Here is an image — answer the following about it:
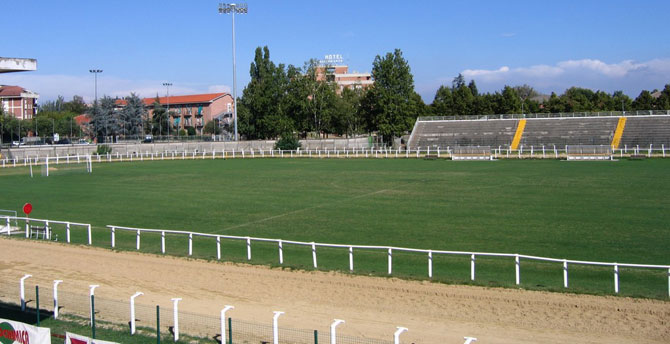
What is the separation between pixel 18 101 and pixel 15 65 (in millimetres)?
142692

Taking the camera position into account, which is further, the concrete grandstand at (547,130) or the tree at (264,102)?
the tree at (264,102)

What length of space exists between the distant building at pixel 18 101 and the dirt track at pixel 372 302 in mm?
132939

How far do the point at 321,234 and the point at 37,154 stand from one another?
2349 inches

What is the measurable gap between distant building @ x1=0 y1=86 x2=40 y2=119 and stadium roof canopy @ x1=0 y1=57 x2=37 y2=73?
131 metres

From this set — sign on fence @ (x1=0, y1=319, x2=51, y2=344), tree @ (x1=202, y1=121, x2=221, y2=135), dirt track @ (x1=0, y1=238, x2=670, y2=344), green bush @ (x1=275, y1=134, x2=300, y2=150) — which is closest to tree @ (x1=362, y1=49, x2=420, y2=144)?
green bush @ (x1=275, y1=134, x2=300, y2=150)

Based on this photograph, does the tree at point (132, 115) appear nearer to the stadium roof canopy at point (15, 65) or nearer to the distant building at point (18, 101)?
the distant building at point (18, 101)

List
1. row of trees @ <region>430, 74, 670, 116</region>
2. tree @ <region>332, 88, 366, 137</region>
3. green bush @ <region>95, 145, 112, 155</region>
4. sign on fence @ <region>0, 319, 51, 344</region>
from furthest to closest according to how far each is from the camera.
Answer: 1. tree @ <region>332, 88, 366, 137</region>
2. row of trees @ <region>430, 74, 670, 116</region>
3. green bush @ <region>95, 145, 112, 155</region>
4. sign on fence @ <region>0, 319, 51, 344</region>

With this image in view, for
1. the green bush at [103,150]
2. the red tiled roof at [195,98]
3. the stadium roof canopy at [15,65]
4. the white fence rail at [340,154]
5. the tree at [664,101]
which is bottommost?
the white fence rail at [340,154]

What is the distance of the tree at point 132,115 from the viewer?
112562 millimetres

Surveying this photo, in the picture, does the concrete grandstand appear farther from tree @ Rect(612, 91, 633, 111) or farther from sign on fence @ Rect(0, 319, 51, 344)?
sign on fence @ Rect(0, 319, 51, 344)

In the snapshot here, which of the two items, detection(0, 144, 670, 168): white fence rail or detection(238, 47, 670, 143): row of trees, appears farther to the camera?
detection(238, 47, 670, 143): row of trees

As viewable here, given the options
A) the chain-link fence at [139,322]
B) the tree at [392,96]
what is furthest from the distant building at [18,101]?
the chain-link fence at [139,322]

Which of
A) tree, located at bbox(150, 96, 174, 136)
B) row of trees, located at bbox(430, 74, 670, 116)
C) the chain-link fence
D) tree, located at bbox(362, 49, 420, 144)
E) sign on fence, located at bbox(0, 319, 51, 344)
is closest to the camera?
sign on fence, located at bbox(0, 319, 51, 344)

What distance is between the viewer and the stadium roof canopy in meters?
18.1
